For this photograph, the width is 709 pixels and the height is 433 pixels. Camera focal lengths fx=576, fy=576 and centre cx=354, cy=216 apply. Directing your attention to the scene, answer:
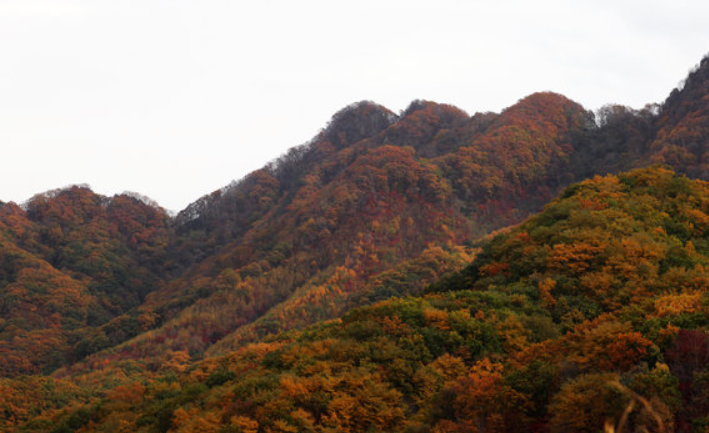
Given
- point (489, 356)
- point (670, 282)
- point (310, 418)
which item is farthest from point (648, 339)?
point (310, 418)

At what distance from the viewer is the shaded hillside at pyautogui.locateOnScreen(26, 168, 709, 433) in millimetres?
12836

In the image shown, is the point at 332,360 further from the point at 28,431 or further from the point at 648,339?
the point at 28,431

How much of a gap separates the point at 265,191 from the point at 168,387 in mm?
63953

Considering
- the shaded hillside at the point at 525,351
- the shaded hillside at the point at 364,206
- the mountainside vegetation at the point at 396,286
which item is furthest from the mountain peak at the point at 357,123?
the shaded hillside at the point at 525,351

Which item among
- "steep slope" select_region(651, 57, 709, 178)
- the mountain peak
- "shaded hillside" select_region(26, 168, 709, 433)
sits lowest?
"shaded hillside" select_region(26, 168, 709, 433)

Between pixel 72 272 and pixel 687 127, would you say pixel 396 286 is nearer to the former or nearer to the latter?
pixel 687 127

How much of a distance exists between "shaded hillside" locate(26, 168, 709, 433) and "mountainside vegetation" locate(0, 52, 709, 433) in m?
0.08

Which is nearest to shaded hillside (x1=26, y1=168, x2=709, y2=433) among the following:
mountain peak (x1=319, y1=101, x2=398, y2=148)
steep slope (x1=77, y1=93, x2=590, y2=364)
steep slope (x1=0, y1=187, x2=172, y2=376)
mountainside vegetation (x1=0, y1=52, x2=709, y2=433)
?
mountainside vegetation (x1=0, y1=52, x2=709, y2=433)

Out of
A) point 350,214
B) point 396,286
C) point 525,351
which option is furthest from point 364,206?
point 525,351

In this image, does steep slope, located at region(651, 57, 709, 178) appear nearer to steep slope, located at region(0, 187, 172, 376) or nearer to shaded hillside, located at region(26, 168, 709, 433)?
shaded hillside, located at region(26, 168, 709, 433)

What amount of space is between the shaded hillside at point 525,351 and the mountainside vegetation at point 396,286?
0.25 ft

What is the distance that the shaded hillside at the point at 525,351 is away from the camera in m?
12.8

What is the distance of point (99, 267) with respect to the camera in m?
73.8

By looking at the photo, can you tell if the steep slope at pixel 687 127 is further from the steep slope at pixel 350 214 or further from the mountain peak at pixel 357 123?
the mountain peak at pixel 357 123
